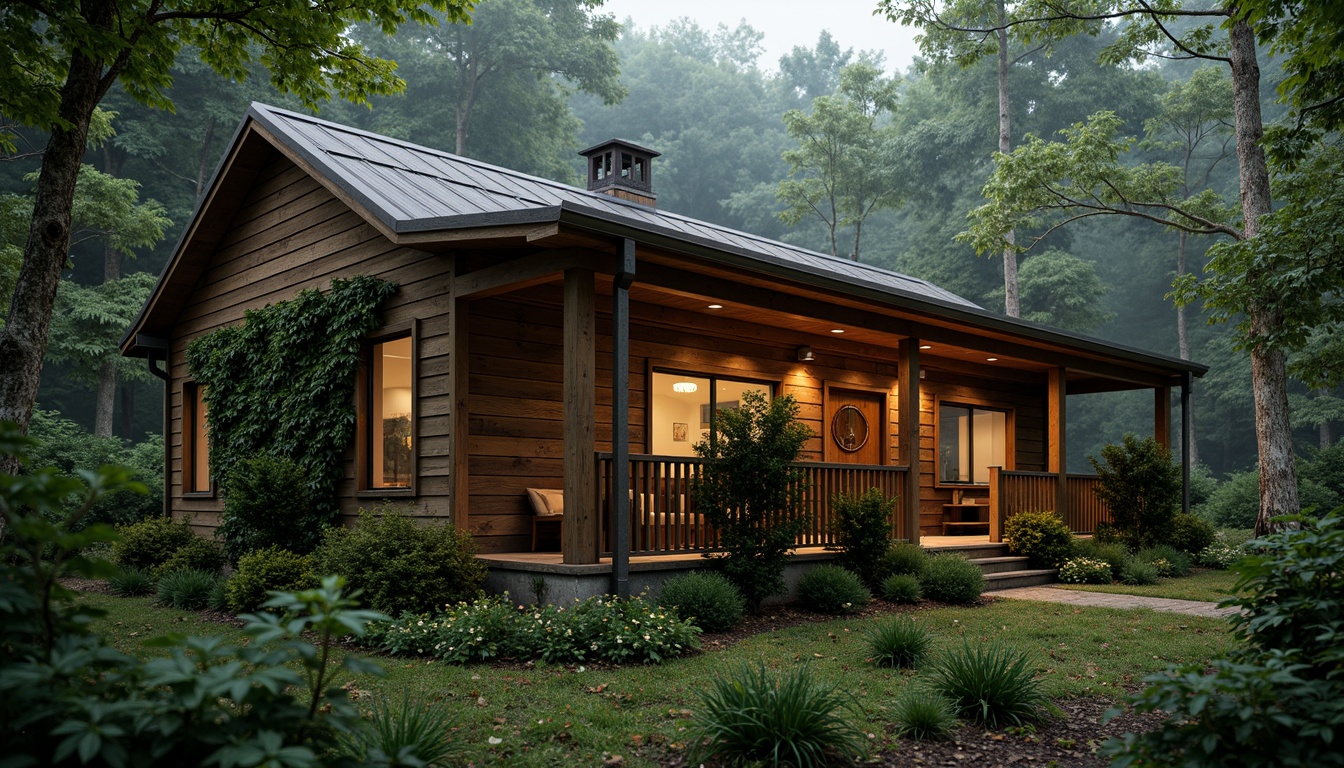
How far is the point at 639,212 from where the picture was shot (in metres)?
11.6

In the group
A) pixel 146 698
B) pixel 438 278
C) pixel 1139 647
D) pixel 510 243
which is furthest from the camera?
pixel 438 278

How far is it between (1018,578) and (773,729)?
26.5 ft

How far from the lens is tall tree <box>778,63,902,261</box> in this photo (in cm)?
3030

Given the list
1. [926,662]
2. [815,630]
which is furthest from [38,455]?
[926,662]

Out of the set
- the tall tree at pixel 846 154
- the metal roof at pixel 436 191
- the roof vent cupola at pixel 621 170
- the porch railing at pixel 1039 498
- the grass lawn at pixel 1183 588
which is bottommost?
the grass lawn at pixel 1183 588

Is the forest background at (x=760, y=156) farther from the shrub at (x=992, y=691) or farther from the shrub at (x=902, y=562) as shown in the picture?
the shrub at (x=992, y=691)

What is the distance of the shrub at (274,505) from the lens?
9336 mm

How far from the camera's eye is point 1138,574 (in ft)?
37.1

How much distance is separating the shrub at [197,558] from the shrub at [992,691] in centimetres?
880

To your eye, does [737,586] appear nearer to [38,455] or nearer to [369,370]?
[369,370]

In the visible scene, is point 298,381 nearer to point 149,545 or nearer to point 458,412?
point 458,412

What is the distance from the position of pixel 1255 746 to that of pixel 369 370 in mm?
8407

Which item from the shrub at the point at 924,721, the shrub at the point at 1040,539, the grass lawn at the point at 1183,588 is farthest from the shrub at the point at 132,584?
the grass lawn at the point at 1183,588

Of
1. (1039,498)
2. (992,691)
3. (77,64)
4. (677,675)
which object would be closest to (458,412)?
(677,675)
